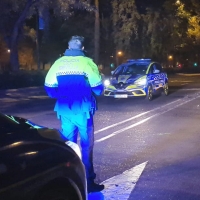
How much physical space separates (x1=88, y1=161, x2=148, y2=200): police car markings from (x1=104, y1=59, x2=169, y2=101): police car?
1143 centimetres

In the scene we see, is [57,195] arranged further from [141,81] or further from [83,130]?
[141,81]

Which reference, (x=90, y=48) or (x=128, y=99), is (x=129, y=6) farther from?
(x=128, y=99)

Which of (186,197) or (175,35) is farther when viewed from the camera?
(175,35)

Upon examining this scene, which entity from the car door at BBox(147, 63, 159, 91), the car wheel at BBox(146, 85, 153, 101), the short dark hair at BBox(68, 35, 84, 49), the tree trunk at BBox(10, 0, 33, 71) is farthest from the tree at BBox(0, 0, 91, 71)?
the short dark hair at BBox(68, 35, 84, 49)

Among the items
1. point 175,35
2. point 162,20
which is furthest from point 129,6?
point 175,35

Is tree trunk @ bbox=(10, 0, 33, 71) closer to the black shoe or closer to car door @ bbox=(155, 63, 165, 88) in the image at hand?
car door @ bbox=(155, 63, 165, 88)

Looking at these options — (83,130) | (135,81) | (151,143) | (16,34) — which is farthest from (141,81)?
(83,130)

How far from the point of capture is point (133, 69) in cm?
2077

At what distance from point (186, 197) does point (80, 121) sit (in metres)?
1.57

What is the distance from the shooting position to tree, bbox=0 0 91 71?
29.2 m

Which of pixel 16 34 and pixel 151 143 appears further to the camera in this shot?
pixel 16 34

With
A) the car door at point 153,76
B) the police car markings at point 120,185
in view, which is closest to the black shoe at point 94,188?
the police car markings at point 120,185

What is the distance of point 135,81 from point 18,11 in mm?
13363

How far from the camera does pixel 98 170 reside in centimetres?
805
